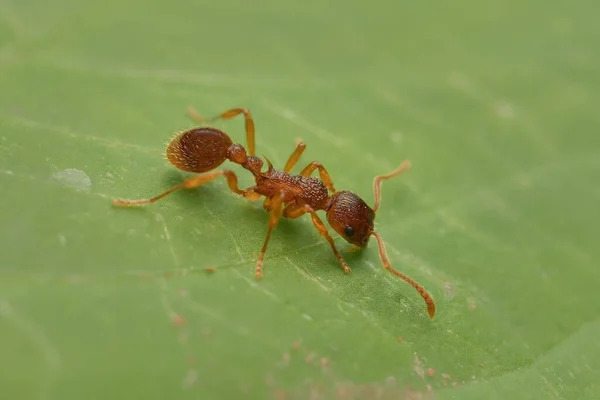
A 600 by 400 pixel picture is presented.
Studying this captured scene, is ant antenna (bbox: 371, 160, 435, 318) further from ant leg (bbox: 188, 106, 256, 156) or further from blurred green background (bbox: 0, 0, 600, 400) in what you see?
ant leg (bbox: 188, 106, 256, 156)

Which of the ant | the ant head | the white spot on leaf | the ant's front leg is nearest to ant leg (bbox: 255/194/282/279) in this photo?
the ant

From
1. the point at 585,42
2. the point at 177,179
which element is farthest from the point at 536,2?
the point at 177,179

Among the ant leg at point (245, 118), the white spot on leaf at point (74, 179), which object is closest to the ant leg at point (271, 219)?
the ant leg at point (245, 118)

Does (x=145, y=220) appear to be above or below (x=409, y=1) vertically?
below

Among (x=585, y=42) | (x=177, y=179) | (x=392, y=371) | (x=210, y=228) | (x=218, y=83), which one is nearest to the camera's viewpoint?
(x=392, y=371)

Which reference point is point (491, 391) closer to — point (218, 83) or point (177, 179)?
point (177, 179)

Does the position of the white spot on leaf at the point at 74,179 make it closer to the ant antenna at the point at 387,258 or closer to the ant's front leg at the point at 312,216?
the ant's front leg at the point at 312,216

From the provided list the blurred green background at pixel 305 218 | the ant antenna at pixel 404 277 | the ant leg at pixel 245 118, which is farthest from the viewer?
the ant leg at pixel 245 118
